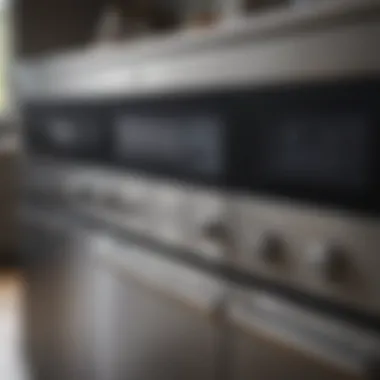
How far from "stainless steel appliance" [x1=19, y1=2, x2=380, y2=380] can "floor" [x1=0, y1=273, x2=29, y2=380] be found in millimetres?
663

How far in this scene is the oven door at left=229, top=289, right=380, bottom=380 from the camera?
101cm

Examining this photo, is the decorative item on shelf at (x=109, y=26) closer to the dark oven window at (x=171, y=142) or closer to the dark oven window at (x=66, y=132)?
the dark oven window at (x=66, y=132)

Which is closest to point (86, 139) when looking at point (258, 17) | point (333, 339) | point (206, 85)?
point (206, 85)

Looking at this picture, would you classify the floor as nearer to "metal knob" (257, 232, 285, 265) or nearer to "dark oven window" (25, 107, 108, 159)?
"dark oven window" (25, 107, 108, 159)

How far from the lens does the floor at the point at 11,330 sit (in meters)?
2.68

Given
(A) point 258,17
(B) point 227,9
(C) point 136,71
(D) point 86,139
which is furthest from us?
(B) point 227,9

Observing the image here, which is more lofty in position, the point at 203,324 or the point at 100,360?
the point at 203,324

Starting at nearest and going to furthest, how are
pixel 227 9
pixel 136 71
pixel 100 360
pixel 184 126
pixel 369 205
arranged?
pixel 369 205 → pixel 184 126 → pixel 136 71 → pixel 100 360 → pixel 227 9

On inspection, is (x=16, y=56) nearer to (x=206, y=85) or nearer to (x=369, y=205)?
(x=206, y=85)

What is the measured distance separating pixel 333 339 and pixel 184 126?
1.75 ft

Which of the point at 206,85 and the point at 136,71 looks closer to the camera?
the point at 206,85

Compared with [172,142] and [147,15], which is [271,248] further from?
[147,15]

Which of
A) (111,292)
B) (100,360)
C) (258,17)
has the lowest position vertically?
(100,360)

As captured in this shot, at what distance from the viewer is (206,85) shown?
1.36 m
